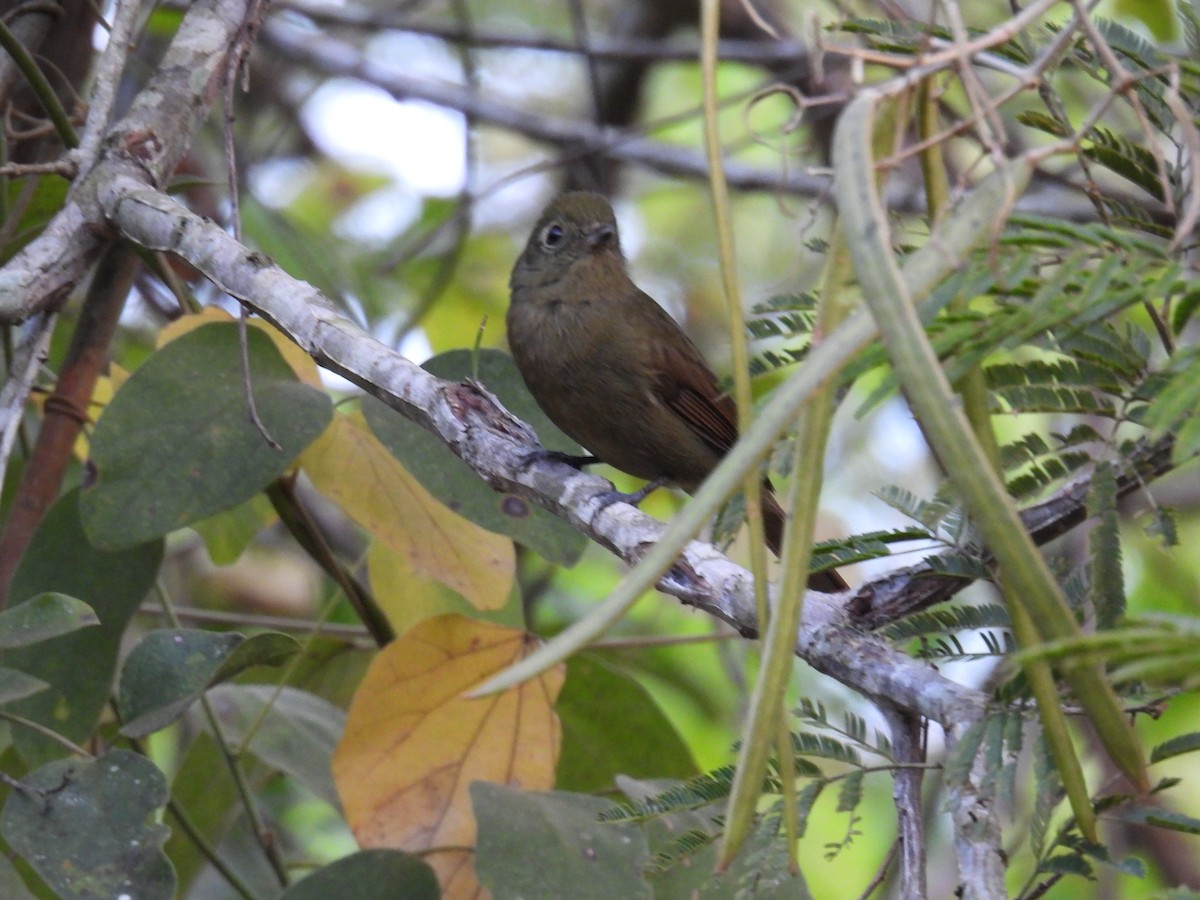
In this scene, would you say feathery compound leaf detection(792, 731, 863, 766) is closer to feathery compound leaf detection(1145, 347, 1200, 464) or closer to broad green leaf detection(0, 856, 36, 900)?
feathery compound leaf detection(1145, 347, 1200, 464)

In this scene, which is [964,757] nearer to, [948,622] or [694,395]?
[948,622]

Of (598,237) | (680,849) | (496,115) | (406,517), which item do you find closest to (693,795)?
(680,849)

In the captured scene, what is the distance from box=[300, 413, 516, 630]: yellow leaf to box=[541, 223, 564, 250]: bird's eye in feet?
Answer: 4.55

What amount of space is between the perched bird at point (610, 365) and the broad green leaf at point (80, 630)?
1201mm

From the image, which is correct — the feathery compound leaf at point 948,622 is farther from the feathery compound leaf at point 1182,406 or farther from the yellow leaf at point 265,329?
the yellow leaf at point 265,329

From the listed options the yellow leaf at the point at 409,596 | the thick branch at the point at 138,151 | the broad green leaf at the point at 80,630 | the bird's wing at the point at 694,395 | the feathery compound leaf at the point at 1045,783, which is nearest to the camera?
the feathery compound leaf at the point at 1045,783

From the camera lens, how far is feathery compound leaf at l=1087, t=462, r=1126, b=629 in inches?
54.3

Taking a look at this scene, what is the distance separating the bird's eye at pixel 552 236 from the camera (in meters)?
3.95

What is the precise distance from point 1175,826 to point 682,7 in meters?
5.20

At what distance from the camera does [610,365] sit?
3566 millimetres

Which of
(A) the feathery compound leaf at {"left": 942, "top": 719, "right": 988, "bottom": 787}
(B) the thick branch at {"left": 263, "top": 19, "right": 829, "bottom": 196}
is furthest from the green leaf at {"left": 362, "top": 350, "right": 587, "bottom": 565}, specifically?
(B) the thick branch at {"left": 263, "top": 19, "right": 829, "bottom": 196}

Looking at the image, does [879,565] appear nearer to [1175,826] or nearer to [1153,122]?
[1153,122]

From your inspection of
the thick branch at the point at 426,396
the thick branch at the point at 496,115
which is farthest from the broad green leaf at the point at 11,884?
the thick branch at the point at 496,115

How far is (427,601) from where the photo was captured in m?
2.91
